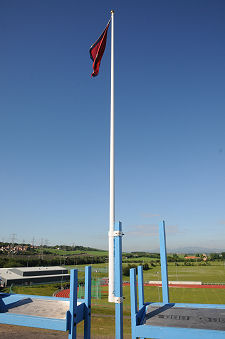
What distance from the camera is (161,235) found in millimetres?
8719

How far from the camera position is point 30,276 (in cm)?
5672

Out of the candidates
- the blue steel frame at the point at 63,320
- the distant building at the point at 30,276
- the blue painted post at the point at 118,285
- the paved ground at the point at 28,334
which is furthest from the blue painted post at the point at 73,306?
the distant building at the point at 30,276

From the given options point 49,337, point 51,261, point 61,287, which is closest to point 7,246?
point 51,261

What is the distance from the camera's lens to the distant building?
171ft

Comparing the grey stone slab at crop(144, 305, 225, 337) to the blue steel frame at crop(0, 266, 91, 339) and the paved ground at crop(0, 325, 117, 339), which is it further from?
the paved ground at crop(0, 325, 117, 339)

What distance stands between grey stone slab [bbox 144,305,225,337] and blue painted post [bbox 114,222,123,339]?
0.72 metres

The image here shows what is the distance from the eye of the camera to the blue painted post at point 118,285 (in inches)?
252

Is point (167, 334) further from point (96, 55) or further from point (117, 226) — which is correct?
point (96, 55)

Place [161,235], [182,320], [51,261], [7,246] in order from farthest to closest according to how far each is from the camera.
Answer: [7,246]
[51,261]
[161,235]
[182,320]

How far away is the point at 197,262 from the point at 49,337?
327 ft

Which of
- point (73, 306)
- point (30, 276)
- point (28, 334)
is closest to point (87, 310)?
point (73, 306)

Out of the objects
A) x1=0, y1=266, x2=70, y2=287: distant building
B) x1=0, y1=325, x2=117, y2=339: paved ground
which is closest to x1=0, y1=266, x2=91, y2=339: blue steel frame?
x1=0, y1=325, x2=117, y2=339: paved ground

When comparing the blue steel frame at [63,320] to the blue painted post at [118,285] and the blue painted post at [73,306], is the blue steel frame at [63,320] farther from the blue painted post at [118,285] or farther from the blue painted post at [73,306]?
the blue painted post at [118,285]

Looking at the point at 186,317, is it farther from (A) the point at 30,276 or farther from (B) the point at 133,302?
(A) the point at 30,276
